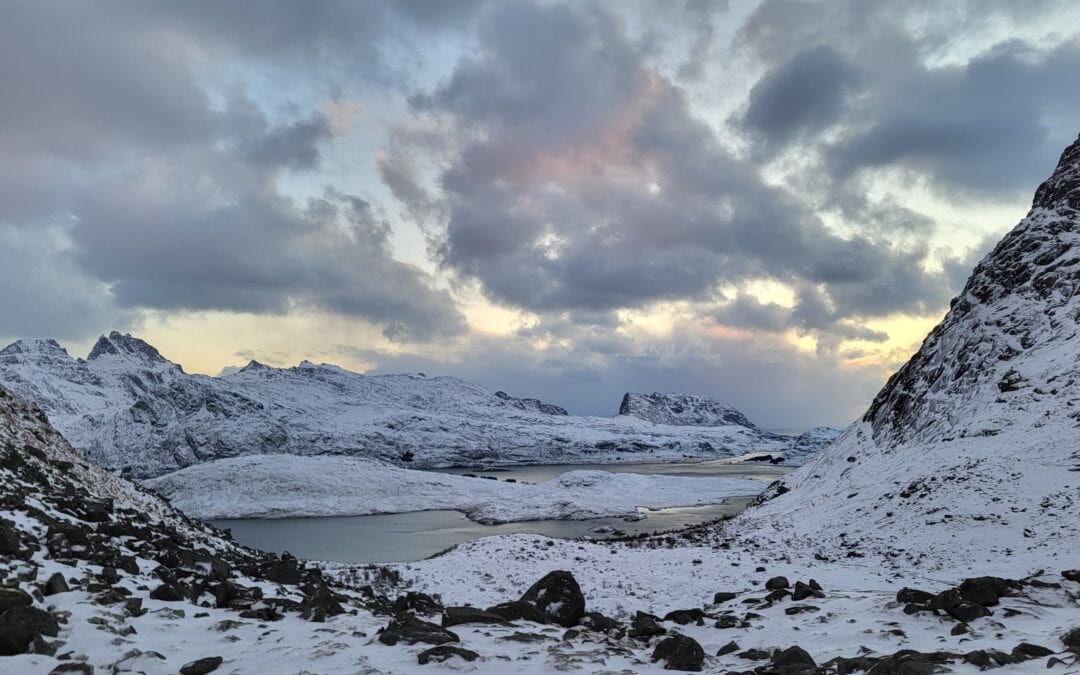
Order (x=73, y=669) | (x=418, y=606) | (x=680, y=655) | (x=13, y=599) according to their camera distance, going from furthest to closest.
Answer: (x=418, y=606)
(x=680, y=655)
(x=13, y=599)
(x=73, y=669)

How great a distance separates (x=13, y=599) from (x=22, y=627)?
4.31 feet

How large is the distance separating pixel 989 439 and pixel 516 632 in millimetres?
36960

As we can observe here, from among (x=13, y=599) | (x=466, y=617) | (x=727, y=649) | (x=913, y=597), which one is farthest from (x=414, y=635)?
(x=913, y=597)

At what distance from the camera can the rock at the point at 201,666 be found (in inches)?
362

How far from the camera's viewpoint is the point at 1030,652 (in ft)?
30.3

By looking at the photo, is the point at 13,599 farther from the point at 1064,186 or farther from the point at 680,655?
the point at 1064,186

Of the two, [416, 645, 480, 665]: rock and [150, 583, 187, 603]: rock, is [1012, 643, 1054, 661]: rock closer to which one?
[416, 645, 480, 665]: rock

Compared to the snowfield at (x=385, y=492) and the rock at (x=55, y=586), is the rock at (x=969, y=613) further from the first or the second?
the snowfield at (x=385, y=492)

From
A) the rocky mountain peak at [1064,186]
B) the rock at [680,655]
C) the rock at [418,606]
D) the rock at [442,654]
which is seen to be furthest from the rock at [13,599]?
the rocky mountain peak at [1064,186]

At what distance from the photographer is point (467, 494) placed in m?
84.7

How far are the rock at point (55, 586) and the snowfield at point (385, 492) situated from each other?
59127 mm

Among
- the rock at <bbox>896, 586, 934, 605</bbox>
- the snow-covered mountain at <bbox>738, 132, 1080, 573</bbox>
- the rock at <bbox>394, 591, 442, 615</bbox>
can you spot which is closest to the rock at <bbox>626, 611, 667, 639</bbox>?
Result: the rock at <bbox>394, 591, 442, 615</bbox>

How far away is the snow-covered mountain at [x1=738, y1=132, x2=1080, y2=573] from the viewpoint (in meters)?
29.7

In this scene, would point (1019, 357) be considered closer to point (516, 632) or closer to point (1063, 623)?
point (1063, 623)
